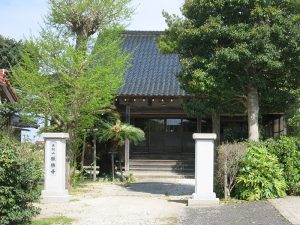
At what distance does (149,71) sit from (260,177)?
451 inches

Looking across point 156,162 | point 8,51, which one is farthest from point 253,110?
point 8,51

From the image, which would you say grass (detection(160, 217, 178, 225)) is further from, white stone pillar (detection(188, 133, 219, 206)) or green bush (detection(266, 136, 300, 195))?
green bush (detection(266, 136, 300, 195))

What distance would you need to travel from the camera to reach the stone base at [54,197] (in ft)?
39.9

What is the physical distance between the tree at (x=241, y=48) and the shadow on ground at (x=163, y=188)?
3.10 meters

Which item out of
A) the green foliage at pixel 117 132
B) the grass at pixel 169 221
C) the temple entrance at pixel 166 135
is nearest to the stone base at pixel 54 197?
the grass at pixel 169 221

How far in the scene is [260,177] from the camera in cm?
1148

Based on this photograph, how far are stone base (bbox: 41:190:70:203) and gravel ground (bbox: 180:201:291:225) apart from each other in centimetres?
333

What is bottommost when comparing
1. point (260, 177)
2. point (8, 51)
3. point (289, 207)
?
point (289, 207)

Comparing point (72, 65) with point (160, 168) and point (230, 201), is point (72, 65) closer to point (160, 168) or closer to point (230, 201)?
point (230, 201)

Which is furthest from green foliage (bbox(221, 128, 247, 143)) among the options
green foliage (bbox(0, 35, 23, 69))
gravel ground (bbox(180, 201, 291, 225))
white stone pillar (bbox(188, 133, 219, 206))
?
green foliage (bbox(0, 35, 23, 69))

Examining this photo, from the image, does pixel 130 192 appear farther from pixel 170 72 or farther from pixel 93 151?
pixel 170 72

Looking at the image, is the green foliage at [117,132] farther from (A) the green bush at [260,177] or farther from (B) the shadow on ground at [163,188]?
(A) the green bush at [260,177]

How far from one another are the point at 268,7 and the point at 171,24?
Answer: 121 inches

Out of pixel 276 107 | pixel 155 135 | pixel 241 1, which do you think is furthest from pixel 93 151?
pixel 241 1
